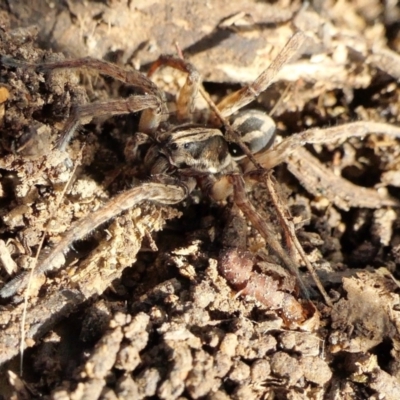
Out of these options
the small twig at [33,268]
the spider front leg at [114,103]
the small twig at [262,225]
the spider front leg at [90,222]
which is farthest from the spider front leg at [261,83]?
the small twig at [33,268]

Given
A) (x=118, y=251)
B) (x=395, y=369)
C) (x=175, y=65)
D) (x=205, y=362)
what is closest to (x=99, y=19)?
(x=175, y=65)

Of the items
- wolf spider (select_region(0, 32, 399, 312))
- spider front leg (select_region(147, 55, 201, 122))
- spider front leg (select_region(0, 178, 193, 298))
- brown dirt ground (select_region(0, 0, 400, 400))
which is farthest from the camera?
spider front leg (select_region(147, 55, 201, 122))

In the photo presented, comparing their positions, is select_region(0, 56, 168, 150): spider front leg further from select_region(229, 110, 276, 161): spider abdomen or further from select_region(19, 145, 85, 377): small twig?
select_region(229, 110, 276, 161): spider abdomen

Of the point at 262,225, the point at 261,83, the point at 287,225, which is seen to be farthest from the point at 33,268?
the point at 261,83

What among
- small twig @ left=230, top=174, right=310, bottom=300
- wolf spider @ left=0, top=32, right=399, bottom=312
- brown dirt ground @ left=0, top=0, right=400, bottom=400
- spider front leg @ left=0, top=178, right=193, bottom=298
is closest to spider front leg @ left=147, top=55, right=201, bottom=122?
wolf spider @ left=0, top=32, right=399, bottom=312

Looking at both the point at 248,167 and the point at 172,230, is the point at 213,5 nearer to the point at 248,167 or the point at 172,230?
the point at 248,167

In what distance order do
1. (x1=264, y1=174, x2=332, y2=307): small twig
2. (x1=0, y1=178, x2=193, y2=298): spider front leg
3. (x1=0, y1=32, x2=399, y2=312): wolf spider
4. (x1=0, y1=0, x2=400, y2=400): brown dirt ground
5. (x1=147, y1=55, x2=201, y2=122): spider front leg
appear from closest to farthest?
(x1=0, y1=0, x2=400, y2=400): brown dirt ground < (x1=0, y1=178, x2=193, y2=298): spider front leg < (x1=264, y1=174, x2=332, y2=307): small twig < (x1=0, y1=32, x2=399, y2=312): wolf spider < (x1=147, y1=55, x2=201, y2=122): spider front leg
